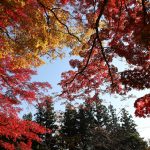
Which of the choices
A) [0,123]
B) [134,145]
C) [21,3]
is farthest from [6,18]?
[134,145]

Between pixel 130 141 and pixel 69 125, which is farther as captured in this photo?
pixel 69 125

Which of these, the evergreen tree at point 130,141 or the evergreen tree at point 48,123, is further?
the evergreen tree at point 48,123

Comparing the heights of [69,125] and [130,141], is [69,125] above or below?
above

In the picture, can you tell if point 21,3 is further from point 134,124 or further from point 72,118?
point 134,124

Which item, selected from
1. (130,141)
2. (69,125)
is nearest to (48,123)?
(69,125)

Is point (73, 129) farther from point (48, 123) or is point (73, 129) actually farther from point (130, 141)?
point (130, 141)

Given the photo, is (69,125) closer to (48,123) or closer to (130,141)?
(48,123)

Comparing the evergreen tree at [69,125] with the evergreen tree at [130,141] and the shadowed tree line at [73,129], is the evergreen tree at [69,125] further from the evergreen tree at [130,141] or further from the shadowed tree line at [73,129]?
the evergreen tree at [130,141]

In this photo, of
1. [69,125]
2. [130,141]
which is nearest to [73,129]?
[69,125]

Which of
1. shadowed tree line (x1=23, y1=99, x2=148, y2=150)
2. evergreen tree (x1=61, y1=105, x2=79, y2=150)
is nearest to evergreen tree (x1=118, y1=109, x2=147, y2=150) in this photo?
shadowed tree line (x1=23, y1=99, x2=148, y2=150)

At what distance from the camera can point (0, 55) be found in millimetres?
11289

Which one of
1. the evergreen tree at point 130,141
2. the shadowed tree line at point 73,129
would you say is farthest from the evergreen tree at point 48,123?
the evergreen tree at point 130,141

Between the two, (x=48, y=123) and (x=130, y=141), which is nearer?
(x=130, y=141)

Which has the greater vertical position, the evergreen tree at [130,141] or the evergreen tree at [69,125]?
the evergreen tree at [69,125]
